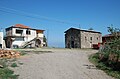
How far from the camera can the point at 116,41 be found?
1783cm

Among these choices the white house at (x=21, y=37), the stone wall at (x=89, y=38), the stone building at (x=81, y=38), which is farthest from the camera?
the white house at (x=21, y=37)

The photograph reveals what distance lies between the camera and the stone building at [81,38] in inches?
2106

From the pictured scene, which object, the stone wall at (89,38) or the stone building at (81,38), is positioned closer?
the stone building at (81,38)

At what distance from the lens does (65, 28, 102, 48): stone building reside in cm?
5350

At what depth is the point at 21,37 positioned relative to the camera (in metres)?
57.2

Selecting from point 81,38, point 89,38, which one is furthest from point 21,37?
point 89,38

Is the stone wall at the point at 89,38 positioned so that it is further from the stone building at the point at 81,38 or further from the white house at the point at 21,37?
the white house at the point at 21,37

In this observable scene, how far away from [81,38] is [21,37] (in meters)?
17.6

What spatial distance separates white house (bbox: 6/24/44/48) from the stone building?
8873 millimetres

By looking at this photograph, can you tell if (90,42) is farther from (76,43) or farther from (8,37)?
(8,37)

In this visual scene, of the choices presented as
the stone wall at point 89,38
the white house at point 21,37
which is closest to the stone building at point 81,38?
the stone wall at point 89,38

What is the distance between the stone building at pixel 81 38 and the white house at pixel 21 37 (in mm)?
8873

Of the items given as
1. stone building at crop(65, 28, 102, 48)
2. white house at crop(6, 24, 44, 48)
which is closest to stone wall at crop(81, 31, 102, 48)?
stone building at crop(65, 28, 102, 48)

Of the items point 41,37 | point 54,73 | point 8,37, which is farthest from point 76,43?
point 54,73
